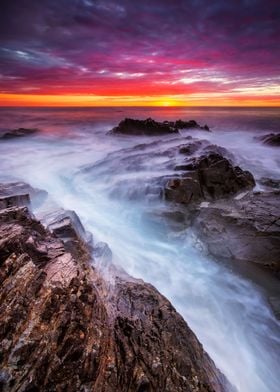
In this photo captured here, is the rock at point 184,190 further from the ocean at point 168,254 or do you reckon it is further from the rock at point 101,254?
the rock at point 101,254

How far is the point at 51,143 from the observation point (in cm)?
2728

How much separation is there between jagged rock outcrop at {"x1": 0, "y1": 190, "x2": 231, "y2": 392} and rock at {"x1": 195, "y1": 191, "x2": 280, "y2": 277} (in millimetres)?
3918

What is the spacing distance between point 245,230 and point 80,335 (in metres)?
6.21

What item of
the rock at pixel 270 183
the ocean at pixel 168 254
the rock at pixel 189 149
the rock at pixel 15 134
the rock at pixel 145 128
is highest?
the rock at pixel 189 149

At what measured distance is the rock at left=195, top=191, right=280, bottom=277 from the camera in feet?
25.3

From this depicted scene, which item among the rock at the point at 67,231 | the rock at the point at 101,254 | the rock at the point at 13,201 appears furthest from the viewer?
the rock at the point at 13,201

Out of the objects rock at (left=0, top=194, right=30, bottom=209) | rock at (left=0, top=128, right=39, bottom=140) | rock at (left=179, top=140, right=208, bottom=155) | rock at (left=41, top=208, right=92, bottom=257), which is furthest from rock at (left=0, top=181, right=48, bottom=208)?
rock at (left=0, top=128, right=39, bottom=140)

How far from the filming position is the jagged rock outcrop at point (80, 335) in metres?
3.28

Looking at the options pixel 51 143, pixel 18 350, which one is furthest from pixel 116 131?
pixel 18 350

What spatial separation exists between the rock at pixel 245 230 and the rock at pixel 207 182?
103 cm

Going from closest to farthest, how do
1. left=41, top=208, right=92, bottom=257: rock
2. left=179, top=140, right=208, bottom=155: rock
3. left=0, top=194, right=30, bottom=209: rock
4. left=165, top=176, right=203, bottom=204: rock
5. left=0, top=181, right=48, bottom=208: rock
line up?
left=41, top=208, right=92, bottom=257: rock, left=0, top=194, right=30, bottom=209: rock, left=0, top=181, right=48, bottom=208: rock, left=165, top=176, right=203, bottom=204: rock, left=179, top=140, right=208, bottom=155: rock

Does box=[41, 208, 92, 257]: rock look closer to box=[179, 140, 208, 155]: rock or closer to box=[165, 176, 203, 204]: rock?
box=[165, 176, 203, 204]: rock

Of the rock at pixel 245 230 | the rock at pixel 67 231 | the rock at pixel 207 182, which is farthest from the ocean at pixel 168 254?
the rock at pixel 67 231

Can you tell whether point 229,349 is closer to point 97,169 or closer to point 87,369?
point 87,369
